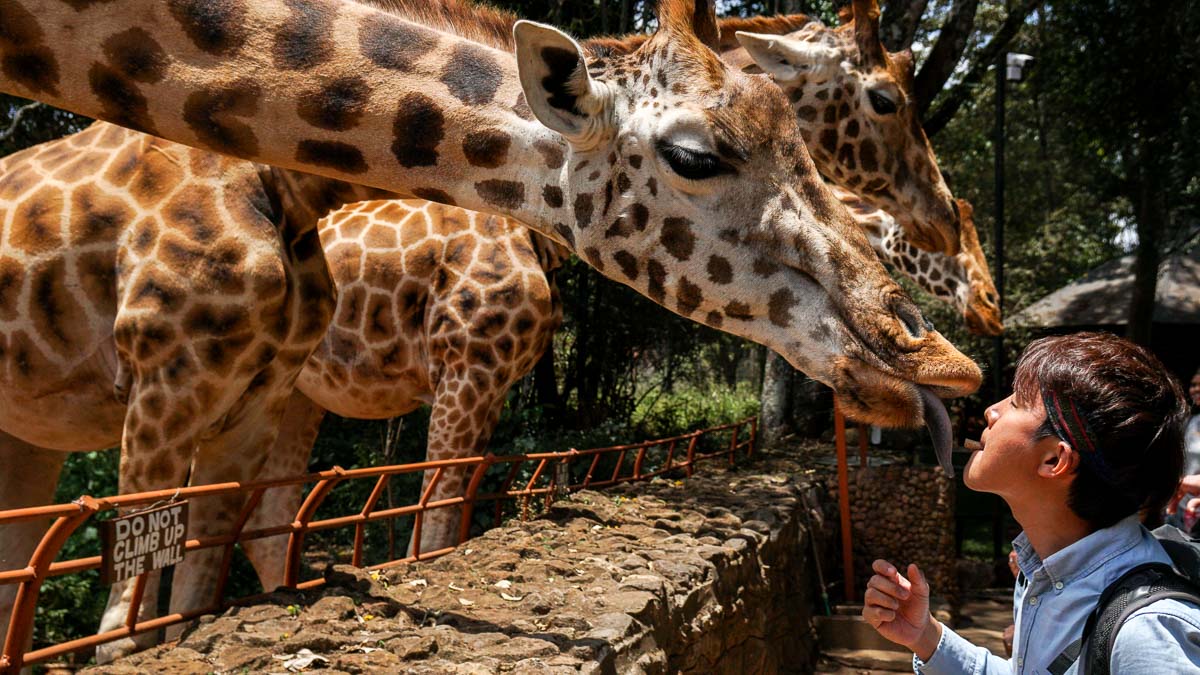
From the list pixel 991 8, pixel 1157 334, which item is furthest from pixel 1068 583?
pixel 991 8

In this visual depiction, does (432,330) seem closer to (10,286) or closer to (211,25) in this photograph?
(10,286)

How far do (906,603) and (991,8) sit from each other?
20.7 metres

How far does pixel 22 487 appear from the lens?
14.1 ft

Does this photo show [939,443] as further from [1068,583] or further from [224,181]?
[224,181]

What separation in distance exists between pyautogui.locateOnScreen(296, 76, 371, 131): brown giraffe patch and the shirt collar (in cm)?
221

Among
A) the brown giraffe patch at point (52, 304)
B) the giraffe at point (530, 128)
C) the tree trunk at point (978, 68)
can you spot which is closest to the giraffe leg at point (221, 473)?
the brown giraffe patch at point (52, 304)

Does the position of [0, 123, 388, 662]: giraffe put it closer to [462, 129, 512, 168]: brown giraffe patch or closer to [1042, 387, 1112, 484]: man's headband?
[462, 129, 512, 168]: brown giraffe patch

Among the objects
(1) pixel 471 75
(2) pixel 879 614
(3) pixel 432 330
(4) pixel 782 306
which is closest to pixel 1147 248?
(3) pixel 432 330

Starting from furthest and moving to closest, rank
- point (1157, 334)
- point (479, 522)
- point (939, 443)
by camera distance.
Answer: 1. point (1157, 334)
2. point (479, 522)
3. point (939, 443)

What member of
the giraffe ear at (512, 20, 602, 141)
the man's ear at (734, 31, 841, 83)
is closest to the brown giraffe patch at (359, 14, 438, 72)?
the giraffe ear at (512, 20, 602, 141)

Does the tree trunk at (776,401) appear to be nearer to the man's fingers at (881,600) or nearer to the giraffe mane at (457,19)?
the giraffe mane at (457,19)

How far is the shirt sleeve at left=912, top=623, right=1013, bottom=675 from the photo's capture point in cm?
232

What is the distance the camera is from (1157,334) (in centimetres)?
1734

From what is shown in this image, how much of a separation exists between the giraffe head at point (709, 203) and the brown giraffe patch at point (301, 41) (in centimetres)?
63
